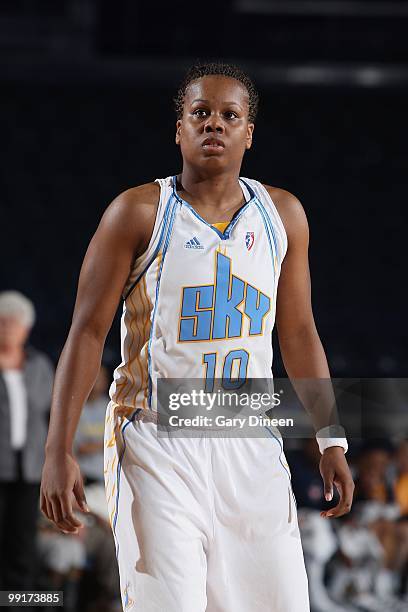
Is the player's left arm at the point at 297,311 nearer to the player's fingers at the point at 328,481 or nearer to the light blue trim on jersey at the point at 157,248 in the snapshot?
the player's fingers at the point at 328,481

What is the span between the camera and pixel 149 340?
2.48 m

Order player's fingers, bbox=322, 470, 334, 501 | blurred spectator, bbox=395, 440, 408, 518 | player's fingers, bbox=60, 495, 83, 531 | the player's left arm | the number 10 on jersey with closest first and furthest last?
player's fingers, bbox=60, 495, 83, 531, the number 10 on jersey, player's fingers, bbox=322, 470, 334, 501, the player's left arm, blurred spectator, bbox=395, 440, 408, 518

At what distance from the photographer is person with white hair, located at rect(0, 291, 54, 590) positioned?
4590 millimetres

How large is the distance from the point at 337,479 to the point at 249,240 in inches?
25.9

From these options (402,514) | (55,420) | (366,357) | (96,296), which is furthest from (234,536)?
(366,357)

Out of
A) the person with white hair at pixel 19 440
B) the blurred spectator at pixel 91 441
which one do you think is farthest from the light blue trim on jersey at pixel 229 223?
the blurred spectator at pixel 91 441

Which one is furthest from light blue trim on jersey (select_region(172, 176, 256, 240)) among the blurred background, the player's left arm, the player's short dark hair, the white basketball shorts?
the blurred background

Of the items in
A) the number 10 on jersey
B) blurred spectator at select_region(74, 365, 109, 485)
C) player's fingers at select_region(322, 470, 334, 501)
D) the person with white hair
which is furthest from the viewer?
blurred spectator at select_region(74, 365, 109, 485)

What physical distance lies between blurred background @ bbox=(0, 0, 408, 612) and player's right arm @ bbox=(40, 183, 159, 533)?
215 inches

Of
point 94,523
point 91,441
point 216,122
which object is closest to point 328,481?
point 216,122

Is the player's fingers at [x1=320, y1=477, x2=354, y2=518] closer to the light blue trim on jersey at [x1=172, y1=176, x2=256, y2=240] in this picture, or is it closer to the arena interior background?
the light blue trim on jersey at [x1=172, y1=176, x2=256, y2=240]

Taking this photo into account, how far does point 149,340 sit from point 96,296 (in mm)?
171

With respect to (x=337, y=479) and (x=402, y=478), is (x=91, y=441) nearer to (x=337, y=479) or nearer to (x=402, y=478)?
(x=402, y=478)

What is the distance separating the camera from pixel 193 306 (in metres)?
2.46
